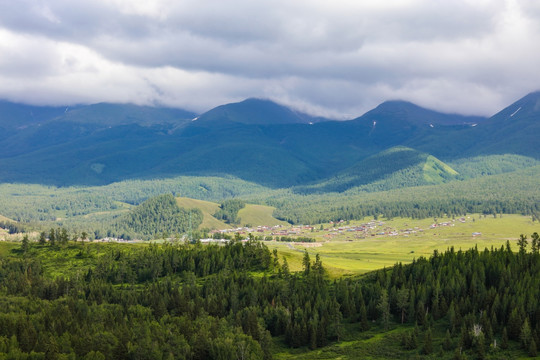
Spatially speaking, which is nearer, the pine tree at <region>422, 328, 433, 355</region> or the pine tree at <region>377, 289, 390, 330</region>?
the pine tree at <region>422, 328, 433, 355</region>

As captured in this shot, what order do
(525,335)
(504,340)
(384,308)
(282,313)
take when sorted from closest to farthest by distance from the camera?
(525,335) → (504,340) → (384,308) → (282,313)

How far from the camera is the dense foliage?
411 ft

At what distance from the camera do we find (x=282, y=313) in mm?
158500

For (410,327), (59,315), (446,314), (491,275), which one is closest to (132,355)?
(59,315)

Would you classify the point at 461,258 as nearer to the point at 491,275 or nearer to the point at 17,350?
the point at 491,275

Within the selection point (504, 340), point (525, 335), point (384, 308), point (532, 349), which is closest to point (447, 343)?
point (504, 340)

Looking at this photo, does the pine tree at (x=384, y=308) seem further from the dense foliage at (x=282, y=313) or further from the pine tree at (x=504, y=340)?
the pine tree at (x=504, y=340)

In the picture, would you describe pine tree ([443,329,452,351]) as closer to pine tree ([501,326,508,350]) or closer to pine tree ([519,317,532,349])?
pine tree ([501,326,508,350])

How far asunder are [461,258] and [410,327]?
145 ft

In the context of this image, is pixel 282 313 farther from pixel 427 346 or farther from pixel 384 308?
pixel 427 346

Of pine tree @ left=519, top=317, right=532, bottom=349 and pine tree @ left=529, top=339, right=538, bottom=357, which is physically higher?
pine tree @ left=519, top=317, right=532, bottom=349

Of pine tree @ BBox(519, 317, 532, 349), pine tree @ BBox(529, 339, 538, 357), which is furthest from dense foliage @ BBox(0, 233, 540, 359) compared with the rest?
pine tree @ BBox(529, 339, 538, 357)

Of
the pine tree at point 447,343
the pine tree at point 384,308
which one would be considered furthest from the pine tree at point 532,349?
the pine tree at point 384,308

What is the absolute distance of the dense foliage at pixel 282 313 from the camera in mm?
125312
